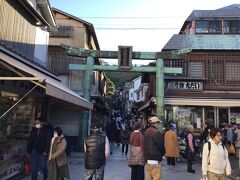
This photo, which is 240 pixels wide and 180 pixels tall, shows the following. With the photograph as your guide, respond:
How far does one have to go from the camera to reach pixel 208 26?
29578 millimetres

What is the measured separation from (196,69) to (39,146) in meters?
15.5

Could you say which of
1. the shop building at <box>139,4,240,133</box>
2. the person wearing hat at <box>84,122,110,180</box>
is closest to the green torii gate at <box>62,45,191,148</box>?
the shop building at <box>139,4,240,133</box>

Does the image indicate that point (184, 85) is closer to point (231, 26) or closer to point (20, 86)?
point (231, 26)

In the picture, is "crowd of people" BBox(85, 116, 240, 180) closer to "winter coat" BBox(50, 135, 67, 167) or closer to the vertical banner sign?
"winter coat" BBox(50, 135, 67, 167)

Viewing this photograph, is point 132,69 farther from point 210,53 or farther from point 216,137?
point 216,137

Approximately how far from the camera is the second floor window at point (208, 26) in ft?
96.3

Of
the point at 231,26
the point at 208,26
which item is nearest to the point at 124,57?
the point at 208,26

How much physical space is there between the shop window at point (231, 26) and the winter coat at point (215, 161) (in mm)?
24888

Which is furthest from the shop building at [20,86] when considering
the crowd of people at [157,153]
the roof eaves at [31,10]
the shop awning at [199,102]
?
the shop awning at [199,102]

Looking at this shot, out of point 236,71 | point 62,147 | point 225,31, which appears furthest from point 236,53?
point 62,147

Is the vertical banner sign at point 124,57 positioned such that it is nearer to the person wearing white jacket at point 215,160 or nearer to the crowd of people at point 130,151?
the crowd of people at point 130,151

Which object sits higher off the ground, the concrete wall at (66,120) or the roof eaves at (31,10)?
the roof eaves at (31,10)

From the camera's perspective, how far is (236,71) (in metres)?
22.8

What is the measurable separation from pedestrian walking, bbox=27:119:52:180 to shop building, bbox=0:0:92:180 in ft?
2.71
